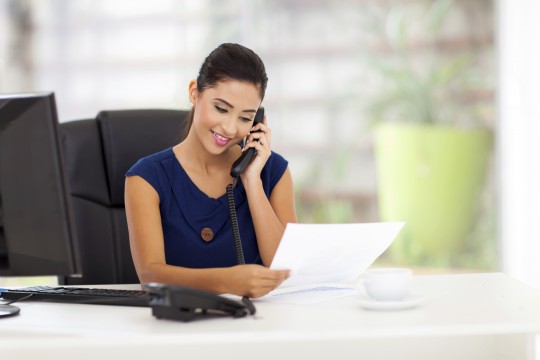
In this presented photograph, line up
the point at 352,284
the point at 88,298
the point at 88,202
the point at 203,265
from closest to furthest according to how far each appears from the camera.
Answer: the point at 88,298, the point at 352,284, the point at 203,265, the point at 88,202

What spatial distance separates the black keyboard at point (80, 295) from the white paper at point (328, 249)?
27cm

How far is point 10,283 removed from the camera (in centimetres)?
421

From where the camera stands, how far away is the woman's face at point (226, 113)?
1.93 meters

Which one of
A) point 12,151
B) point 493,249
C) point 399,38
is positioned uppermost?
point 399,38

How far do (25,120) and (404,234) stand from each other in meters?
3.21

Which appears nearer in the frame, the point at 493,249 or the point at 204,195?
the point at 204,195

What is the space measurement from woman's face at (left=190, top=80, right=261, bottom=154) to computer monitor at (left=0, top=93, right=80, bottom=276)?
0.58 m

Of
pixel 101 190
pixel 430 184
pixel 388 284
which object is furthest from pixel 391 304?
pixel 430 184

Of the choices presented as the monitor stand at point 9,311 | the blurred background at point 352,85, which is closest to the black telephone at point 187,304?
the monitor stand at point 9,311

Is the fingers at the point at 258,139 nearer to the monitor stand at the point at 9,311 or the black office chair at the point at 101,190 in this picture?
the black office chair at the point at 101,190

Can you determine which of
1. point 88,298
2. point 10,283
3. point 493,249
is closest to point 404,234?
point 493,249

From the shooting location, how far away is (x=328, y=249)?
5.18 ft

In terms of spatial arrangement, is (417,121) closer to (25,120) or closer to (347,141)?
(347,141)

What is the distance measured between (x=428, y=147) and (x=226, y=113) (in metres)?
2.61
